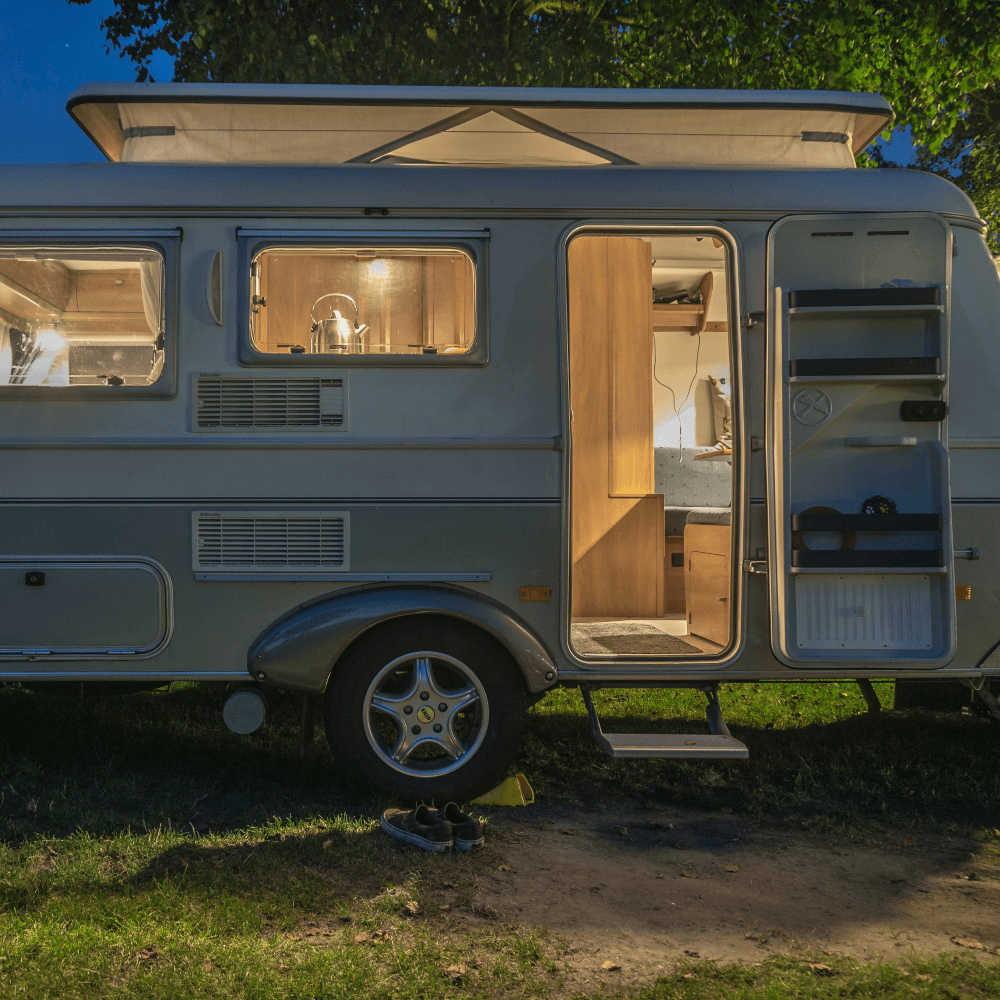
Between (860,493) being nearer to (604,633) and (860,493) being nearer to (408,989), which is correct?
(604,633)

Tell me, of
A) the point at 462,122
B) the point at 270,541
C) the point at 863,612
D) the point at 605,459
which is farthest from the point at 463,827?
the point at 462,122

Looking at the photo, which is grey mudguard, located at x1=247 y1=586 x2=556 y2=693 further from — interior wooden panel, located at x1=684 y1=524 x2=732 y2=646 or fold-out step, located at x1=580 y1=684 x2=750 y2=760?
interior wooden panel, located at x1=684 y1=524 x2=732 y2=646

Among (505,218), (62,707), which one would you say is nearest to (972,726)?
(505,218)

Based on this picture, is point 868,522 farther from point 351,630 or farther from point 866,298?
point 351,630

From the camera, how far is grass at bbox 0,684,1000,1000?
2672 mm

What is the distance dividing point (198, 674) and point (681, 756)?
219 centimetres

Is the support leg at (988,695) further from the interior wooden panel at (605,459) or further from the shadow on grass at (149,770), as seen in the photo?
the shadow on grass at (149,770)

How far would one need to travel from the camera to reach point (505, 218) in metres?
3.99

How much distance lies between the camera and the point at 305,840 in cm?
356

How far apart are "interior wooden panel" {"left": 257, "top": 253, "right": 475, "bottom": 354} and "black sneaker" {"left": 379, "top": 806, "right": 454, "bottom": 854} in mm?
2072

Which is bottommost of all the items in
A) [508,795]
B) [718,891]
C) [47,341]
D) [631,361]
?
[718,891]

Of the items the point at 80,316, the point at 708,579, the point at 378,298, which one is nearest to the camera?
the point at 80,316

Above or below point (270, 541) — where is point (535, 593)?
below

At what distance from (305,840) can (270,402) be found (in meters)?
1.91
